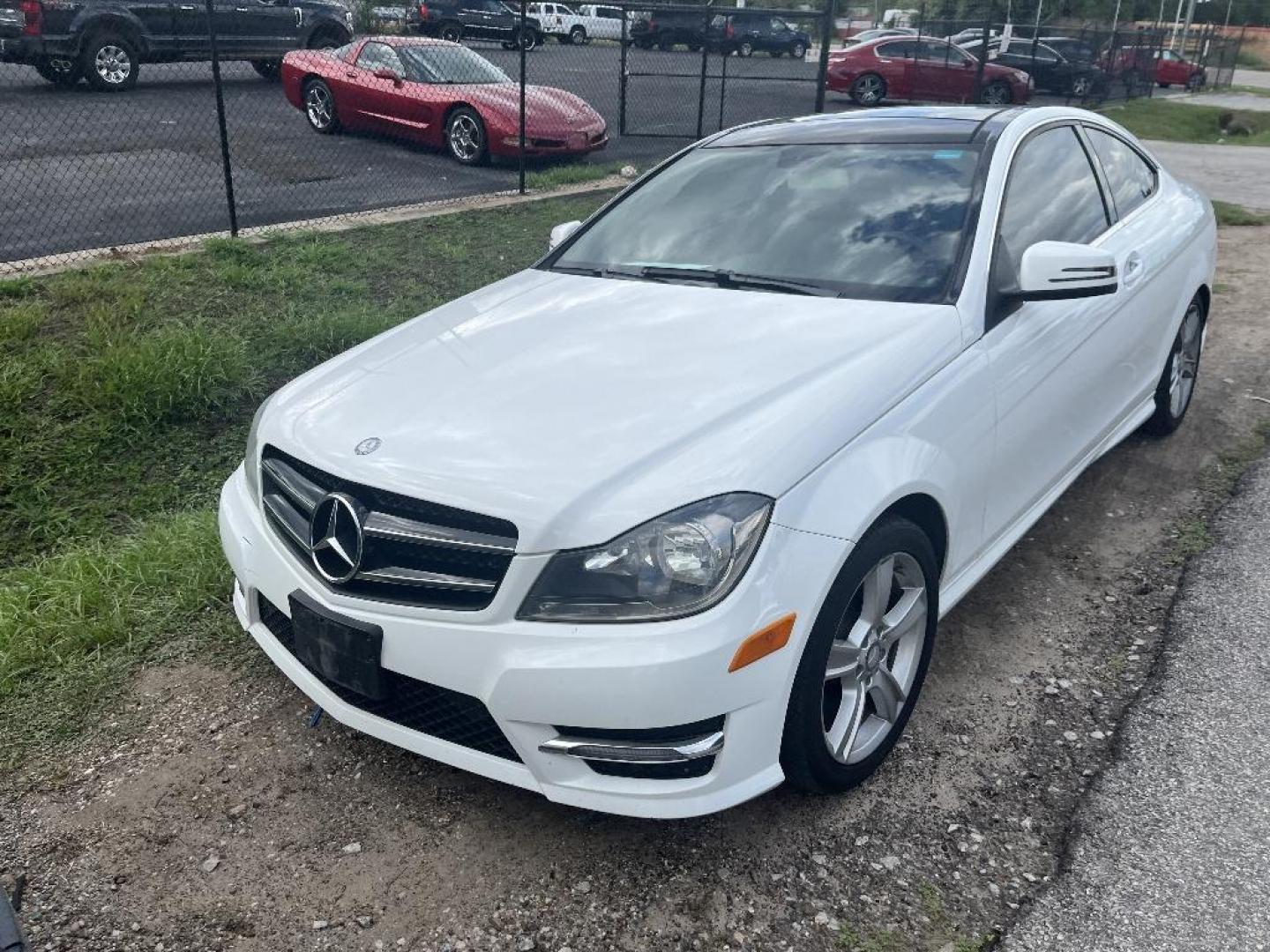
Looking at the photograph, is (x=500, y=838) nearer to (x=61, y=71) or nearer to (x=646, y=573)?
(x=646, y=573)

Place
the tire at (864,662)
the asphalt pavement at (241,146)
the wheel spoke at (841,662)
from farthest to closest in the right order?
the asphalt pavement at (241,146) → the wheel spoke at (841,662) → the tire at (864,662)

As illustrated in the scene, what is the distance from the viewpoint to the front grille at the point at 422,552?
242 cm

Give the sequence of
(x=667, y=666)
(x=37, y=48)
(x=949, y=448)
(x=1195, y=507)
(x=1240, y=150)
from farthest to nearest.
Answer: (x=1240, y=150) < (x=37, y=48) < (x=1195, y=507) < (x=949, y=448) < (x=667, y=666)

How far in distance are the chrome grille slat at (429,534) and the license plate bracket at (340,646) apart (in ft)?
0.73

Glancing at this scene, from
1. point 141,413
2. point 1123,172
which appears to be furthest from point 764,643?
point 141,413

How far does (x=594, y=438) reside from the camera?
257cm

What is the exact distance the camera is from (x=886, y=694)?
2.90 metres

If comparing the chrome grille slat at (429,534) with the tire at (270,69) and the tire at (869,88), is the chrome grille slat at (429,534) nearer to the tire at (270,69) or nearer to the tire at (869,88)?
the tire at (270,69)

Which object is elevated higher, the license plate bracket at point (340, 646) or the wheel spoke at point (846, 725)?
the license plate bracket at point (340, 646)

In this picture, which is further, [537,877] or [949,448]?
[949,448]

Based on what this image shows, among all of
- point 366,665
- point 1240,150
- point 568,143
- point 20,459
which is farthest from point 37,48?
point 1240,150

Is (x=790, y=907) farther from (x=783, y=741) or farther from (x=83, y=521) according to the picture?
(x=83, y=521)

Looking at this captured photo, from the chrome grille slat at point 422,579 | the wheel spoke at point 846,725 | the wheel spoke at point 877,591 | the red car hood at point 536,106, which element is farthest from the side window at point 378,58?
the wheel spoke at point 846,725

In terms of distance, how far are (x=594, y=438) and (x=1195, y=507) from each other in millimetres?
3095
